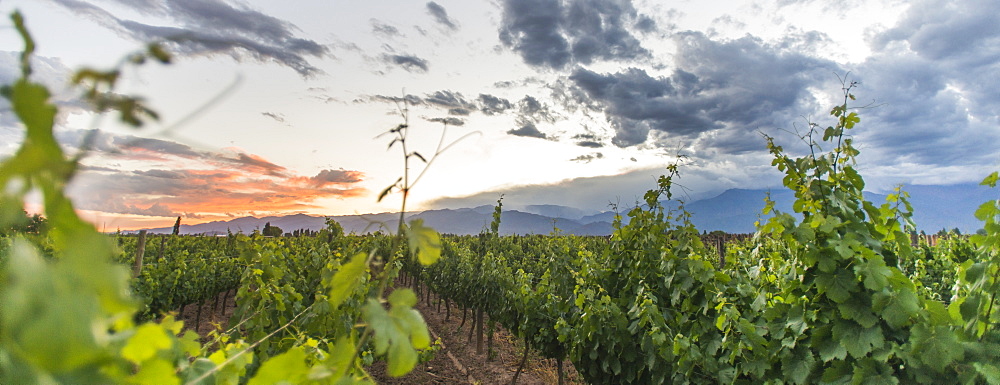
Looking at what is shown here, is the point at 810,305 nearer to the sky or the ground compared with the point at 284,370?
nearer to the ground

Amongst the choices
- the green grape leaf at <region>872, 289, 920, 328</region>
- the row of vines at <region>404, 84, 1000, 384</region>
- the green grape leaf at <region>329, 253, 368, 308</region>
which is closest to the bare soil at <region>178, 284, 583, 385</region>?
the row of vines at <region>404, 84, 1000, 384</region>

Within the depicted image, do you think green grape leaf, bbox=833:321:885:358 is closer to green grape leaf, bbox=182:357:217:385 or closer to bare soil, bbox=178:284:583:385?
green grape leaf, bbox=182:357:217:385

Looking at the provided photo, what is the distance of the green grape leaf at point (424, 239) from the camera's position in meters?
0.91

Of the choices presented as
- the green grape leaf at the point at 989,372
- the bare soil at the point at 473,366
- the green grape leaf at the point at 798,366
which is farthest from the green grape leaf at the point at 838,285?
the bare soil at the point at 473,366

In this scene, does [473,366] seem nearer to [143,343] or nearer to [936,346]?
[936,346]

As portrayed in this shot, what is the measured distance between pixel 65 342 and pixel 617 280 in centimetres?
610

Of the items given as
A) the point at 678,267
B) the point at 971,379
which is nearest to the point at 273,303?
the point at 678,267

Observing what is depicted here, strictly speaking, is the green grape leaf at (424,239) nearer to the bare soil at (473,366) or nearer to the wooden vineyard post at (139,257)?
the bare soil at (473,366)

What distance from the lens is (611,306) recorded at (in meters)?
5.34

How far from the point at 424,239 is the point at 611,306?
476cm

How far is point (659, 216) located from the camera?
5.70m

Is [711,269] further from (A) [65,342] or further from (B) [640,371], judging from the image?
(A) [65,342]

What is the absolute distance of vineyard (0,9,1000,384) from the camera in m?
0.39

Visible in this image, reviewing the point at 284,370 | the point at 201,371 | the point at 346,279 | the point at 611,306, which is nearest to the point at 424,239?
the point at 346,279
